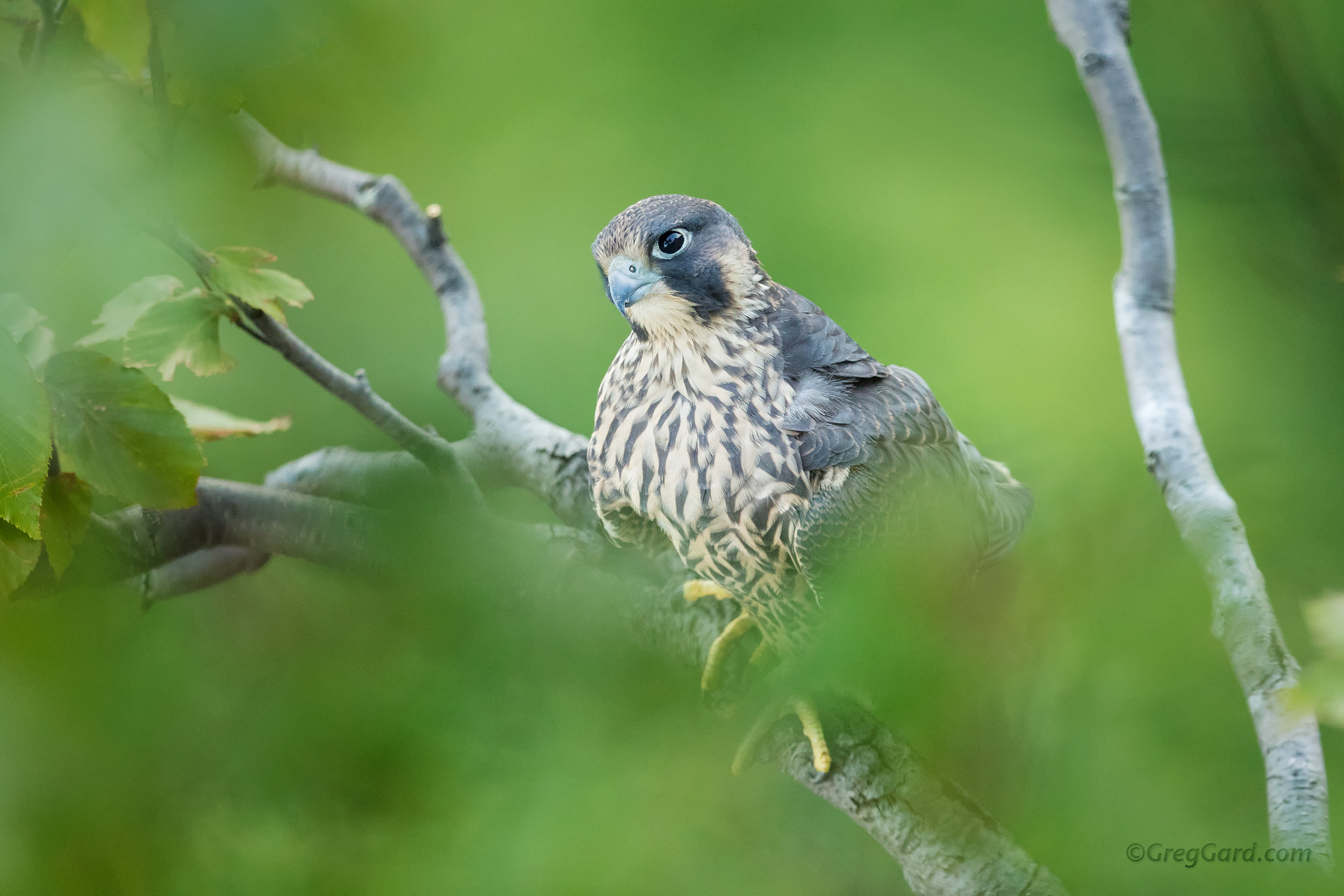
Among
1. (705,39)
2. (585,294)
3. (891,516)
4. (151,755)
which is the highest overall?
(705,39)

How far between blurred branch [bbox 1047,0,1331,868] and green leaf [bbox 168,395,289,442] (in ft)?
2.16

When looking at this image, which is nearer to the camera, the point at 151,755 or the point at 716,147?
the point at 151,755

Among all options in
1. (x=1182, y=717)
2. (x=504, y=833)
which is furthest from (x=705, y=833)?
(x=1182, y=717)

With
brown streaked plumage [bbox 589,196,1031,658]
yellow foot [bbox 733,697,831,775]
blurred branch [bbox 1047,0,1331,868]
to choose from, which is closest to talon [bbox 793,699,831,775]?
yellow foot [bbox 733,697,831,775]

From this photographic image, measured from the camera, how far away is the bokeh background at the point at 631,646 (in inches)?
13.1

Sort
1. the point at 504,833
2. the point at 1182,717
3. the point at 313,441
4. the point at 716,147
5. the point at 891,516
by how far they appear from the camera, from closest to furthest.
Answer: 1. the point at 1182,717
2. the point at 504,833
3. the point at 891,516
4. the point at 313,441
5. the point at 716,147

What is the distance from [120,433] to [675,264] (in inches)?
15.5

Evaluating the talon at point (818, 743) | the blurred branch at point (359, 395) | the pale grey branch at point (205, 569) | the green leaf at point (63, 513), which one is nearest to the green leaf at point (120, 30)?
the blurred branch at point (359, 395)

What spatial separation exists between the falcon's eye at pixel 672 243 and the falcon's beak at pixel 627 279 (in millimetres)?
17

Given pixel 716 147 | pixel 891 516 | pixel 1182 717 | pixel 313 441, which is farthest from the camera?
pixel 716 147

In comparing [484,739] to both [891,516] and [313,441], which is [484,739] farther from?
[313,441]

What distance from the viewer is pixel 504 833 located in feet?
1.52

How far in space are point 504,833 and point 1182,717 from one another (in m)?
0.30

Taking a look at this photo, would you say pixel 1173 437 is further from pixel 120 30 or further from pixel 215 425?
pixel 215 425
